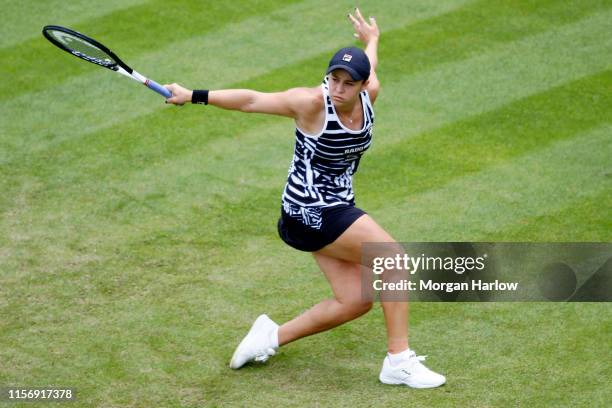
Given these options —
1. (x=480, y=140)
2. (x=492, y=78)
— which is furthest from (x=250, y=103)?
(x=492, y=78)

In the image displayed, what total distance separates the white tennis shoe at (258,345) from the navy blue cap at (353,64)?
1.87 meters

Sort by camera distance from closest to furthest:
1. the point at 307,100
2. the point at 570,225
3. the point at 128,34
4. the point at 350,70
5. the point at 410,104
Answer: the point at 350,70, the point at 307,100, the point at 570,225, the point at 410,104, the point at 128,34

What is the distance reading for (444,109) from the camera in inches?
416

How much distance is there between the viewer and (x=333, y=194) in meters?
6.62

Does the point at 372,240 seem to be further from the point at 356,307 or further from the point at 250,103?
the point at 250,103

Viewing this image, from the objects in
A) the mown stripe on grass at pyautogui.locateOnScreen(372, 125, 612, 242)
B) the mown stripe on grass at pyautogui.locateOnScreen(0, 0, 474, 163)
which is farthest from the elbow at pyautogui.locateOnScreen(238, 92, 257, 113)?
the mown stripe on grass at pyautogui.locateOnScreen(0, 0, 474, 163)

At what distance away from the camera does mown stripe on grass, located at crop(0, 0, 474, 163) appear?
10438 mm

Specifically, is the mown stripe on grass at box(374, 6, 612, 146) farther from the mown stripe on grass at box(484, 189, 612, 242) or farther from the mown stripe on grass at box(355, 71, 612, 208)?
the mown stripe on grass at box(484, 189, 612, 242)

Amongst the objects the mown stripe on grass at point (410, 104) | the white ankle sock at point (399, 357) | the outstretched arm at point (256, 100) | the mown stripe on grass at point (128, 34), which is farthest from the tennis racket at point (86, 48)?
the mown stripe on grass at point (128, 34)

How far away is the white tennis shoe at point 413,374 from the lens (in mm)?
6539

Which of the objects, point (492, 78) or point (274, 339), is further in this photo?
point (492, 78)

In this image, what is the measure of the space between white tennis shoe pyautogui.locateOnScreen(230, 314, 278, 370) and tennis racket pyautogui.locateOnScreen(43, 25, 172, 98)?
6.29 ft

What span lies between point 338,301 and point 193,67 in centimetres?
540

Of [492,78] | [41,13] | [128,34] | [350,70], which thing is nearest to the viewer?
[350,70]
